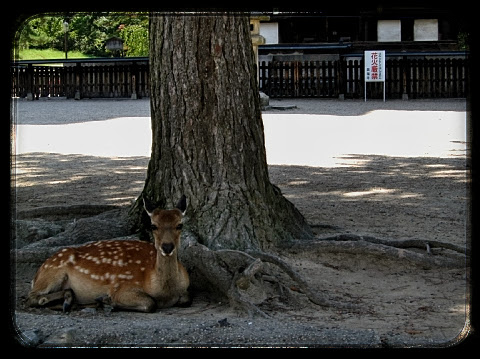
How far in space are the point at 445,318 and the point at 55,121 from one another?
18.2 m

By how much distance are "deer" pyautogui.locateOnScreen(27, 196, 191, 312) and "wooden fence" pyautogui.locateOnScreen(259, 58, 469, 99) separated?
2477cm

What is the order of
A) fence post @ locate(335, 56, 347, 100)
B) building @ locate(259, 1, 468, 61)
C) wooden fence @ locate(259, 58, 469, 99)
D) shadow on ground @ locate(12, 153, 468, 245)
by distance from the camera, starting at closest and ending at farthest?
shadow on ground @ locate(12, 153, 468, 245), wooden fence @ locate(259, 58, 469, 99), fence post @ locate(335, 56, 347, 100), building @ locate(259, 1, 468, 61)

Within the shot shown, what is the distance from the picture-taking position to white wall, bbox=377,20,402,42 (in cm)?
3831

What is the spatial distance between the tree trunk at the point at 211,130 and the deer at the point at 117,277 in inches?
32.8

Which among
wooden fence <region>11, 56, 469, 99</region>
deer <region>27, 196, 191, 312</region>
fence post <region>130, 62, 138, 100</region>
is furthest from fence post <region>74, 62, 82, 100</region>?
deer <region>27, 196, 191, 312</region>

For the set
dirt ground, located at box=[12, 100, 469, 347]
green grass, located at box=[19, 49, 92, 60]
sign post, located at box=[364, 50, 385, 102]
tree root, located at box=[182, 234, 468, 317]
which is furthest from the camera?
green grass, located at box=[19, 49, 92, 60]

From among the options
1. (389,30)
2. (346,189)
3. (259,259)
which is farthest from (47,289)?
(389,30)

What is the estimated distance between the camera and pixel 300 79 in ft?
103

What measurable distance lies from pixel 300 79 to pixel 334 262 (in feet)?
79.7

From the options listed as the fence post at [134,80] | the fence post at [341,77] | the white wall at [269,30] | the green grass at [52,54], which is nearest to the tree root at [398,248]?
the fence post at [341,77]

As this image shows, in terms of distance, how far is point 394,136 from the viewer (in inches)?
722

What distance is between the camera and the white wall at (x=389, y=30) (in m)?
38.3

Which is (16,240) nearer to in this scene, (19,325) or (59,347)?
(19,325)

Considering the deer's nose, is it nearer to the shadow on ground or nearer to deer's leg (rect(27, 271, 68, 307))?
deer's leg (rect(27, 271, 68, 307))
